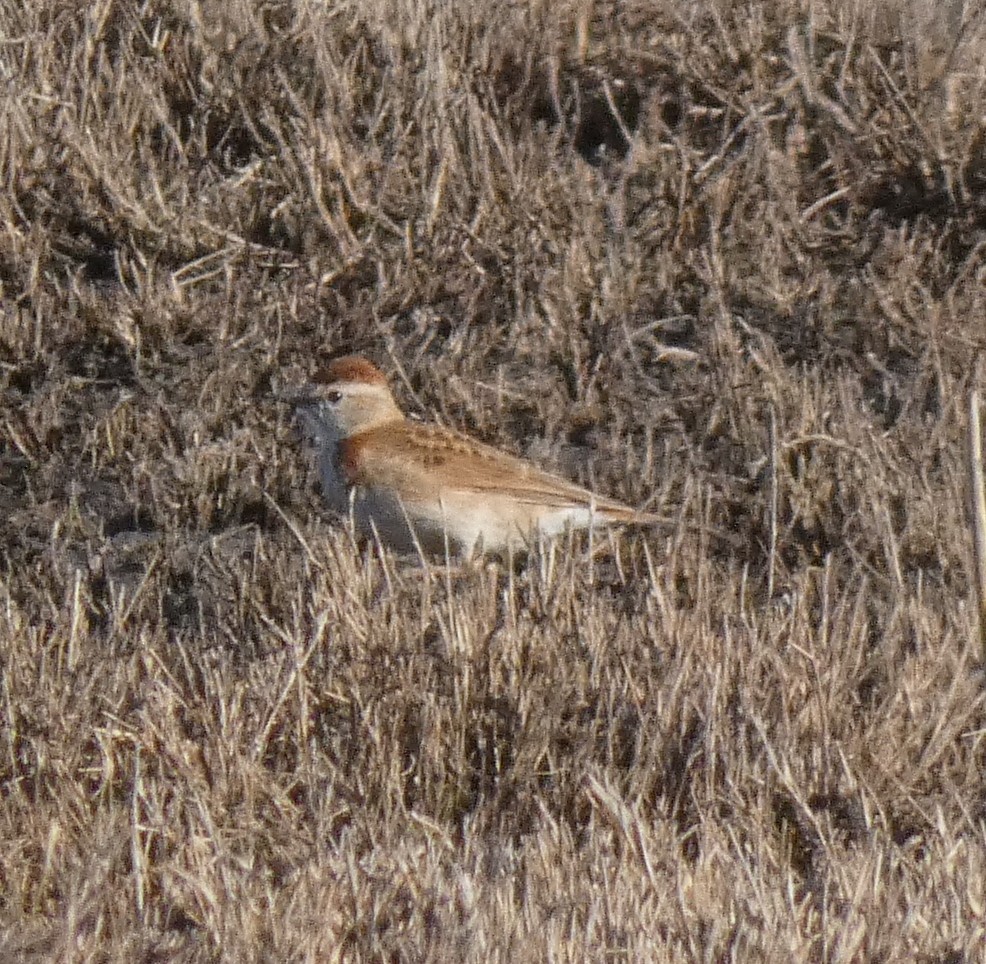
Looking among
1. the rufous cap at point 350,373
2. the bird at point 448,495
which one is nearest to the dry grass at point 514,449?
the bird at point 448,495

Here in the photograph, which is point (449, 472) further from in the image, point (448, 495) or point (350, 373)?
point (350, 373)

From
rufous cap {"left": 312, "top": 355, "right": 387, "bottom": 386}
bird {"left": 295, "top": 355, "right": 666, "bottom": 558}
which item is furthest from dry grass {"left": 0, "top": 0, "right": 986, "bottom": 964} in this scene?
rufous cap {"left": 312, "top": 355, "right": 387, "bottom": 386}

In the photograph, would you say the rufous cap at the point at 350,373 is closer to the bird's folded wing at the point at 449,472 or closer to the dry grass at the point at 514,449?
the bird's folded wing at the point at 449,472

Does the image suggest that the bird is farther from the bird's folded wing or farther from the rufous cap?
the rufous cap

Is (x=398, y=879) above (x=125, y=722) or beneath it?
above

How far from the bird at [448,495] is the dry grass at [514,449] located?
257mm

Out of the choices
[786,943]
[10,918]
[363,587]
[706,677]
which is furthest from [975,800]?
[10,918]

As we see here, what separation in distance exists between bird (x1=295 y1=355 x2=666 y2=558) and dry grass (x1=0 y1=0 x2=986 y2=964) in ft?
0.84

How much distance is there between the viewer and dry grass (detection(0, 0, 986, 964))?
193 inches

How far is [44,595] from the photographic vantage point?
736 centimetres

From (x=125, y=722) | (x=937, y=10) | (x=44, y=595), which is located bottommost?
(x=44, y=595)

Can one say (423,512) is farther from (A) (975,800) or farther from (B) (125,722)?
(A) (975,800)

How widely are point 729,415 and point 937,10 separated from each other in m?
2.24

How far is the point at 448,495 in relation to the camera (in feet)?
24.9
